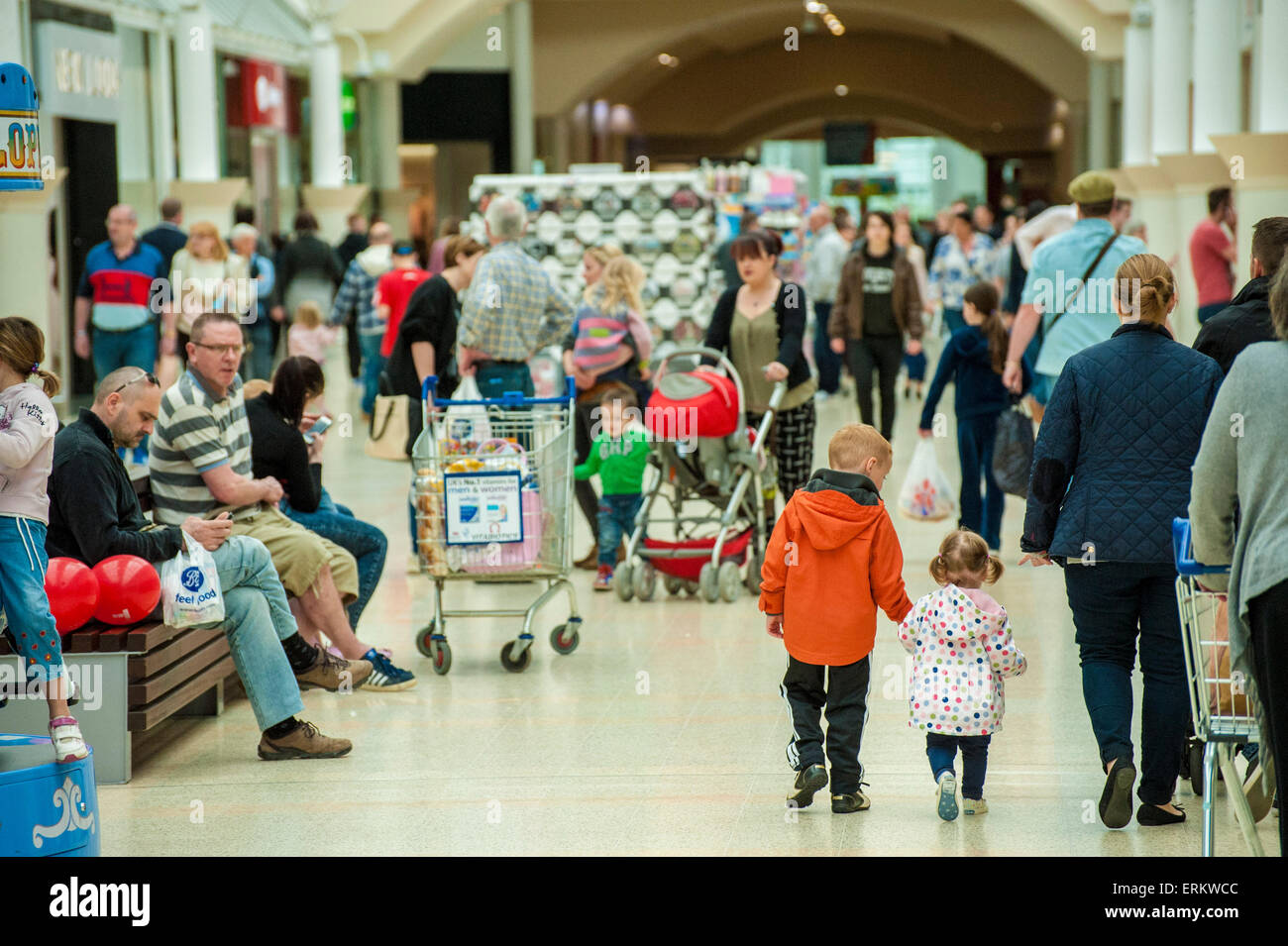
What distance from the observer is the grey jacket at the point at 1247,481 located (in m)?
3.29

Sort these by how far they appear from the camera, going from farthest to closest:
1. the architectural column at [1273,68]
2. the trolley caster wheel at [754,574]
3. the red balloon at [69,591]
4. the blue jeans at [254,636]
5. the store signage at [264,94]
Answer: the store signage at [264,94], the architectural column at [1273,68], the trolley caster wheel at [754,574], the blue jeans at [254,636], the red balloon at [69,591]

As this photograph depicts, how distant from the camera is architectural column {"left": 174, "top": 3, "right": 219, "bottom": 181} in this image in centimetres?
1962

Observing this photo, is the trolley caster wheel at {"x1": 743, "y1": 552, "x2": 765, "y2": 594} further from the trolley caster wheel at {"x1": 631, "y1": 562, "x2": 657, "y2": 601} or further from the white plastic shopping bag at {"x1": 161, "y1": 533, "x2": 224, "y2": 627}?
the white plastic shopping bag at {"x1": 161, "y1": 533, "x2": 224, "y2": 627}

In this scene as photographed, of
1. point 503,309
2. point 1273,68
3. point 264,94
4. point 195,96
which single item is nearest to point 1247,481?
point 503,309

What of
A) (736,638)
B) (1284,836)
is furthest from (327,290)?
(1284,836)

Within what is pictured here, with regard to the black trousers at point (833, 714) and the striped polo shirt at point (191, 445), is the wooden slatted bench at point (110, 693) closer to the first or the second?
the striped polo shirt at point (191, 445)

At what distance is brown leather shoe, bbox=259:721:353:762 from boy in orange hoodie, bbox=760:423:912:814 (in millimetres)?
1544

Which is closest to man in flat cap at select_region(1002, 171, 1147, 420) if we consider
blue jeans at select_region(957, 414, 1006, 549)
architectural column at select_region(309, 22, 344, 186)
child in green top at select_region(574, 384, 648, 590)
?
blue jeans at select_region(957, 414, 1006, 549)

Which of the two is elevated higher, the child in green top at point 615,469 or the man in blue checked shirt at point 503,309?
the man in blue checked shirt at point 503,309

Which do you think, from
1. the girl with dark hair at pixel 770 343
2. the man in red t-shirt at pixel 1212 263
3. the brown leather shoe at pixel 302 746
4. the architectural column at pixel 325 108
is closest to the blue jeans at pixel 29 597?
the brown leather shoe at pixel 302 746

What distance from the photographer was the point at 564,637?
22.7 feet

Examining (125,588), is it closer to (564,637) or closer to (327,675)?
(327,675)

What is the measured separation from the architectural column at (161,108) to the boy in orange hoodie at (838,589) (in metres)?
16.7
